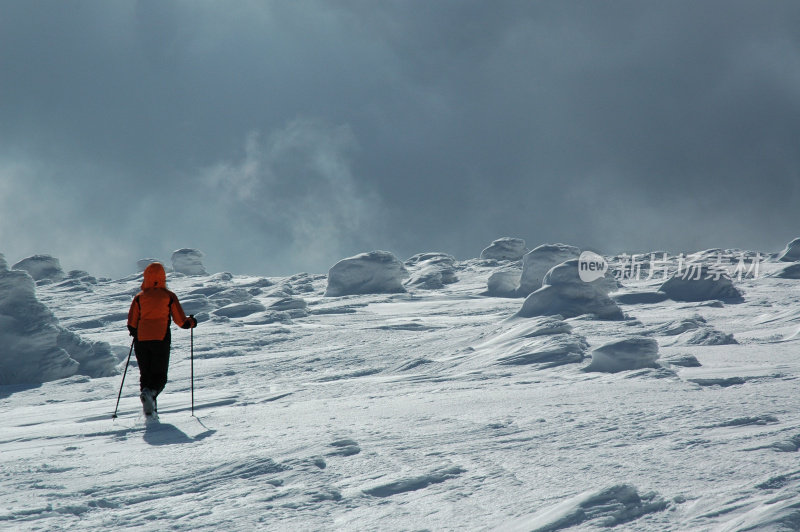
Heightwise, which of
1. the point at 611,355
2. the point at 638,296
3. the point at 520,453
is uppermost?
the point at 638,296

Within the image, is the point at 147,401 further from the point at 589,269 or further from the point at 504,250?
the point at 504,250

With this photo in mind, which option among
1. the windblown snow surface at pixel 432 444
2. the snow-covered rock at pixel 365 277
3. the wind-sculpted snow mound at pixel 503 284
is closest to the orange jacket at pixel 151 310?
the windblown snow surface at pixel 432 444

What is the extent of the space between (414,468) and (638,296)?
62.6 feet

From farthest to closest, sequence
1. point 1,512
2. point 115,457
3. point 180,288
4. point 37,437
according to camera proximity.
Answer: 1. point 180,288
2. point 37,437
3. point 115,457
4. point 1,512

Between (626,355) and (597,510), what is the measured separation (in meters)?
5.09

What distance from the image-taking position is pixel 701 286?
2095cm

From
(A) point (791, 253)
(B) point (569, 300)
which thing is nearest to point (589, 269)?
(B) point (569, 300)

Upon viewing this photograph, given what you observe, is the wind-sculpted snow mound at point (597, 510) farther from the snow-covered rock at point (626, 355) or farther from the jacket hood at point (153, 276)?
the jacket hood at point (153, 276)

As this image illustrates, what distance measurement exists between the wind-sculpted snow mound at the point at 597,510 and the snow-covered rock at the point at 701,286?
19.2 metres

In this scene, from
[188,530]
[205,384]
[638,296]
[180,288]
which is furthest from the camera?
[180,288]

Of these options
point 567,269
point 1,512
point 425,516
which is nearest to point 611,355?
point 425,516

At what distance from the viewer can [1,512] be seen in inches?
142

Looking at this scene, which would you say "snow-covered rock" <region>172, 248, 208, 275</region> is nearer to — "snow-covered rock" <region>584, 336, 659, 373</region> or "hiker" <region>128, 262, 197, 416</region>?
"hiker" <region>128, 262, 197, 416</region>

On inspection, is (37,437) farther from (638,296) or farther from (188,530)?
(638,296)
